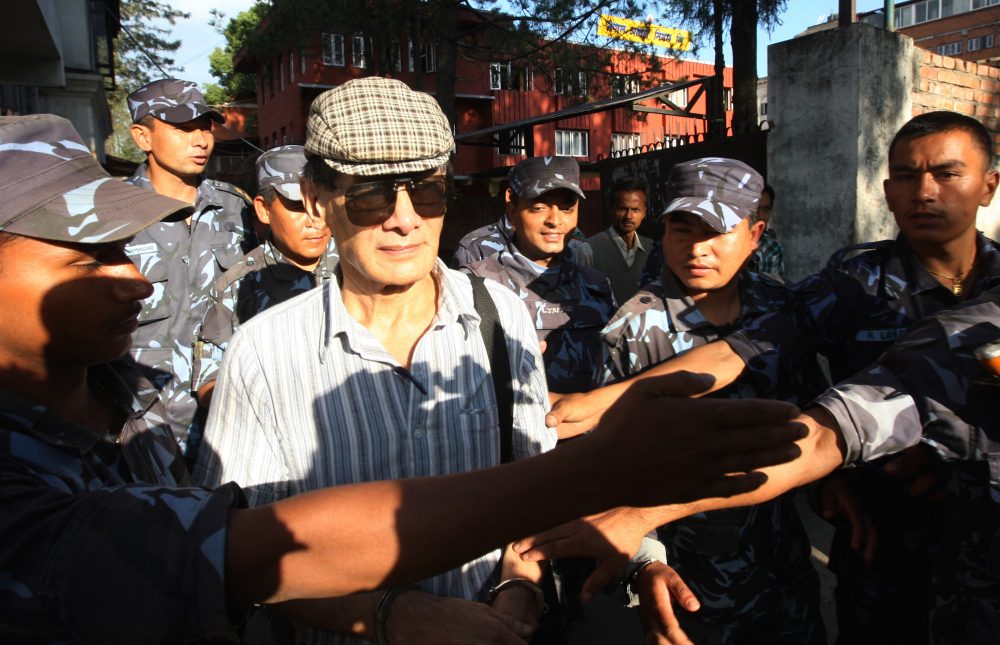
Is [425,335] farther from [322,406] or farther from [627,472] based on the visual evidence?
[627,472]

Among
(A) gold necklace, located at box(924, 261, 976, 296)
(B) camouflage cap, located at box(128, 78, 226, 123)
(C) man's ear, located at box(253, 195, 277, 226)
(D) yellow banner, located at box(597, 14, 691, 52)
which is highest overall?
(D) yellow banner, located at box(597, 14, 691, 52)

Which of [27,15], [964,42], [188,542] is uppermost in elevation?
[964,42]

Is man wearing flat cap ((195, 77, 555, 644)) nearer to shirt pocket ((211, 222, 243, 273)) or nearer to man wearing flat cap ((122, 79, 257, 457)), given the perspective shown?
man wearing flat cap ((122, 79, 257, 457))

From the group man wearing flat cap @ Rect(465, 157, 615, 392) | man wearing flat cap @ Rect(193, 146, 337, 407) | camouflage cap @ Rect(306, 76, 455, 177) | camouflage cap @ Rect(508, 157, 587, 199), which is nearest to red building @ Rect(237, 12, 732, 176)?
camouflage cap @ Rect(508, 157, 587, 199)

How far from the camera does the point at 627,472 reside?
1.07 meters

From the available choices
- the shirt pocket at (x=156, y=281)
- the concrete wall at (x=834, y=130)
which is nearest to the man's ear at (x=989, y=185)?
the concrete wall at (x=834, y=130)

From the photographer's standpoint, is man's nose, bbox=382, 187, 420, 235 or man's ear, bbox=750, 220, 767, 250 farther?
man's ear, bbox=750, 220, 767, 250

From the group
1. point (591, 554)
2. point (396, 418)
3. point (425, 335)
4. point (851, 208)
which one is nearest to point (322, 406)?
point (396, 418)

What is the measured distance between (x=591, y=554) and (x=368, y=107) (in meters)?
1.27

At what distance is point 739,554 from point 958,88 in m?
5.63

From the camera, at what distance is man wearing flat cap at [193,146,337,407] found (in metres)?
3.13

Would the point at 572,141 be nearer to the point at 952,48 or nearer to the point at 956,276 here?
the point at 956,276

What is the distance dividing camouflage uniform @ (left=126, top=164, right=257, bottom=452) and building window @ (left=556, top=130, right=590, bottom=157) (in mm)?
27857

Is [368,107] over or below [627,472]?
over
